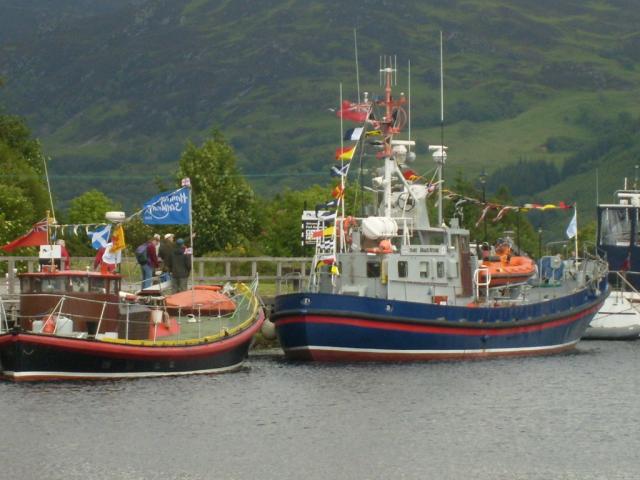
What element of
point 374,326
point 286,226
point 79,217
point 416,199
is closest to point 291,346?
point 374,326

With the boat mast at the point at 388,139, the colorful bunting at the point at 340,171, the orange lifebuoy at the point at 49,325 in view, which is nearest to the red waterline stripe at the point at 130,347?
the orange lifebuoy at the point at 49,325

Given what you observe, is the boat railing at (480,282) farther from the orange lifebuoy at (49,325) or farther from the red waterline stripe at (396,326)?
the orange lifebuoy at (49,325)

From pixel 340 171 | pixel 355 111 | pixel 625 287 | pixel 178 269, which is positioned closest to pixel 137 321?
pixel 178 269

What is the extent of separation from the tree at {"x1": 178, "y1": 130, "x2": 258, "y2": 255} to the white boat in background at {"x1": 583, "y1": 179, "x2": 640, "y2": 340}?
110 feet

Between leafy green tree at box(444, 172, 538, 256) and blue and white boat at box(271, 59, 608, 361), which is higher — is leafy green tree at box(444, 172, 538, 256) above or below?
above

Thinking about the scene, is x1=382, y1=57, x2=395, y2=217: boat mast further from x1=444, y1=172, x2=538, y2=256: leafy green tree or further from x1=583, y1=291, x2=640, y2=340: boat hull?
x1=444, y1=172, x2=538, y2=256: leafy green tree

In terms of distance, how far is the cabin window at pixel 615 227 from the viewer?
2756 inches

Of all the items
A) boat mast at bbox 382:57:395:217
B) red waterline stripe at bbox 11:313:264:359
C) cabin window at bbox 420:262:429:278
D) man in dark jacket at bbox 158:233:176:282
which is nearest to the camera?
red waterline stripe at bbox 11:313:264:359

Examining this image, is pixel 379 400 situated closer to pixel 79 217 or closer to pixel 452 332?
pixel 452 332

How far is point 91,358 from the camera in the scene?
42844 mm

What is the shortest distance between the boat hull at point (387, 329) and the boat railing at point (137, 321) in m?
1.51

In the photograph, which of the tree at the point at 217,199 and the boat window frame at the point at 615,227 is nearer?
the boat window frame at the point at 615,227

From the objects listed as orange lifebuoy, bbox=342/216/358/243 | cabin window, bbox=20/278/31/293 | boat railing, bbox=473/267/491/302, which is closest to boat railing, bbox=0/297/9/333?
cabin window, bbox=20/278/31/293

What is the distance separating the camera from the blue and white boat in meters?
48.6
